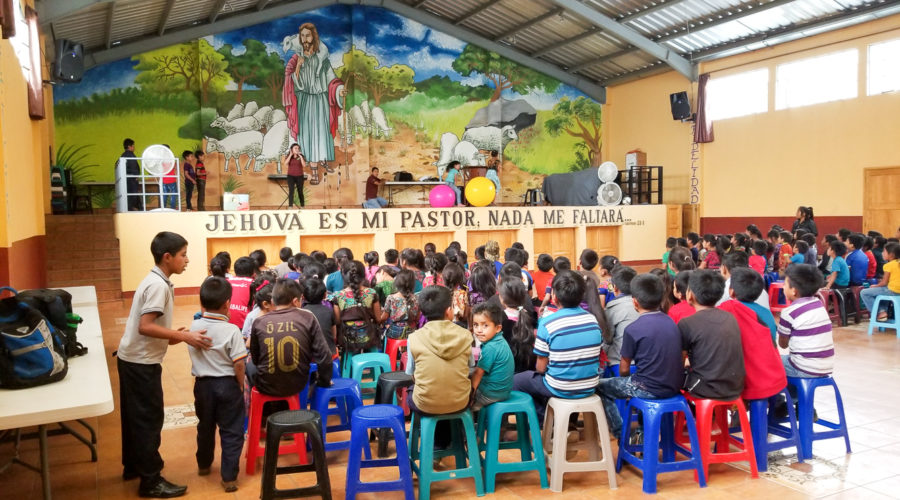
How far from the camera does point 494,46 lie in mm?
15750

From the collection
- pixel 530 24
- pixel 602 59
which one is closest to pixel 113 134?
pixel 530 24

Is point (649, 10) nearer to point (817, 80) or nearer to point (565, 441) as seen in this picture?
point (817, 80)

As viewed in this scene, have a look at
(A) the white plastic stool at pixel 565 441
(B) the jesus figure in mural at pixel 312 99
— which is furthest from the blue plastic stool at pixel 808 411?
(B) the jesus figure in mural at pixel 312 99

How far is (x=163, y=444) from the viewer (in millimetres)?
3863

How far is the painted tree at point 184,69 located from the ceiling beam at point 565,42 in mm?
7704

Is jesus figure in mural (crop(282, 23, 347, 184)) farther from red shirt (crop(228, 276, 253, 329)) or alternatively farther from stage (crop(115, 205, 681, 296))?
red shirt (crop(228, 276, 253, 329))

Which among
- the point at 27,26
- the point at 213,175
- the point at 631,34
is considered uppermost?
the point at 631,34

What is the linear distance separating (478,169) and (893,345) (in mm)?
9140

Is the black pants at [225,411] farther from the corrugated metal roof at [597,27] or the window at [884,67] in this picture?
the window at [884,67]

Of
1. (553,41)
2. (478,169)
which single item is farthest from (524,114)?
(478,169)

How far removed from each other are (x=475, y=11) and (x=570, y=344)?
13022 millimetres

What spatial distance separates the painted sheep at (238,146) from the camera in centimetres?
1345

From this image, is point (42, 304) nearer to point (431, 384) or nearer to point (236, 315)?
point (236, 315)

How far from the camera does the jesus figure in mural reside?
553 inches
